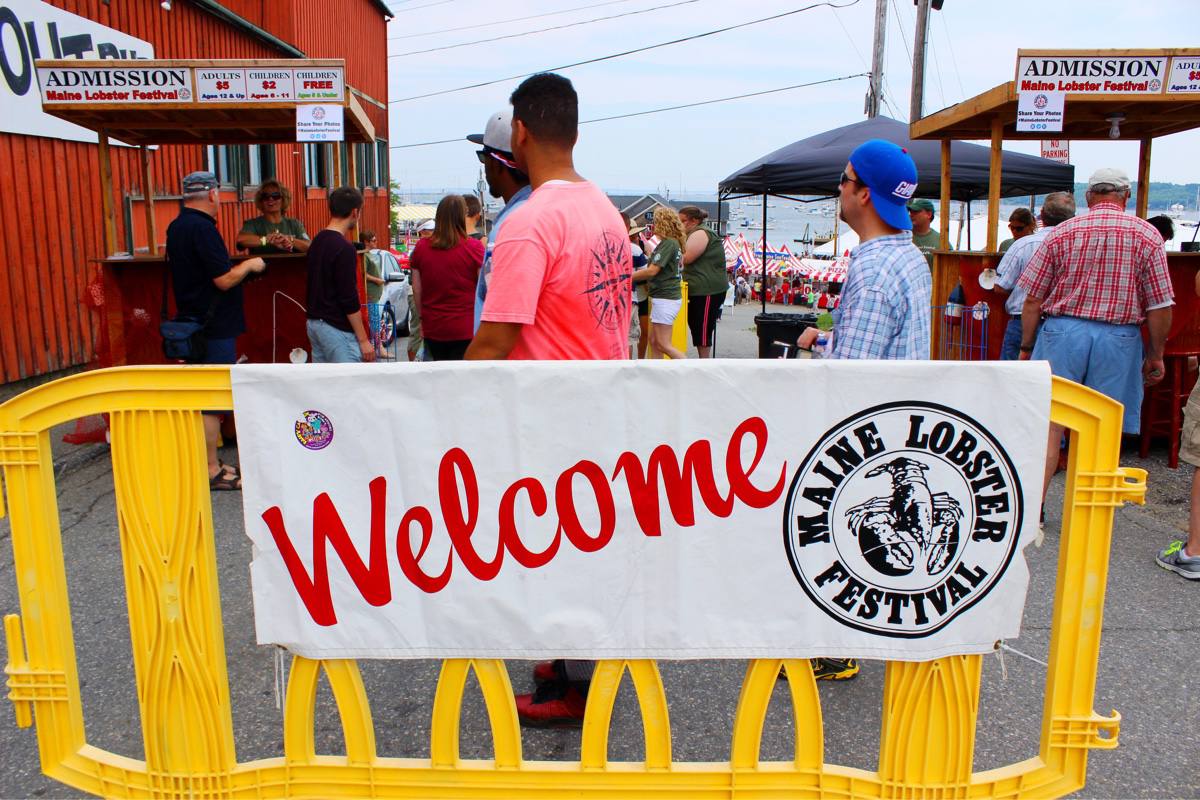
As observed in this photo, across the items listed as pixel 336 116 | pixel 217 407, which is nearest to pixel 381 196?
pixel 336 116

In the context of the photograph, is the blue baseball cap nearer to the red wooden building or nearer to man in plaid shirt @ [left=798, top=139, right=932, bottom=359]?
man in plaid shirt @ [left=798, top=139, right=932, bottom=359]

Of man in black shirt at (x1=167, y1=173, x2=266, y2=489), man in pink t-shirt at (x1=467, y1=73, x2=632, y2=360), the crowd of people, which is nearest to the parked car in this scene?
the crowd of people

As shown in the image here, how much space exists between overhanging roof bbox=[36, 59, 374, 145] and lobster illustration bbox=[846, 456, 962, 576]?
5604 mm

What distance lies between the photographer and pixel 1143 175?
822 cm

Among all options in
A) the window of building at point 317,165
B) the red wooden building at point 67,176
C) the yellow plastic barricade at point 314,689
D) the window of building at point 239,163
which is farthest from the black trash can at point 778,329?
the window of building at point 317,165

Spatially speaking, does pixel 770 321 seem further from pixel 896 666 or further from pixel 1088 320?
pixel 896 666

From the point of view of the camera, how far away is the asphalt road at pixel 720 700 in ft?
9.66

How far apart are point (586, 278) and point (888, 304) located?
1.05 m

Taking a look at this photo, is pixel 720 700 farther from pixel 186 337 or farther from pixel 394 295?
pixel 394 295

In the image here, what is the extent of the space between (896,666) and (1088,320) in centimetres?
348

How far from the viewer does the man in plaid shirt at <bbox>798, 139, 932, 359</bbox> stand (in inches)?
122

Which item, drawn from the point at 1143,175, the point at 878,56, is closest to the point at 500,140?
the point at 1143,175

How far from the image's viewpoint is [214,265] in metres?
5.89

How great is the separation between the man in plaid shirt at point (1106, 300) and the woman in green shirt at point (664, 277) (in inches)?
192
